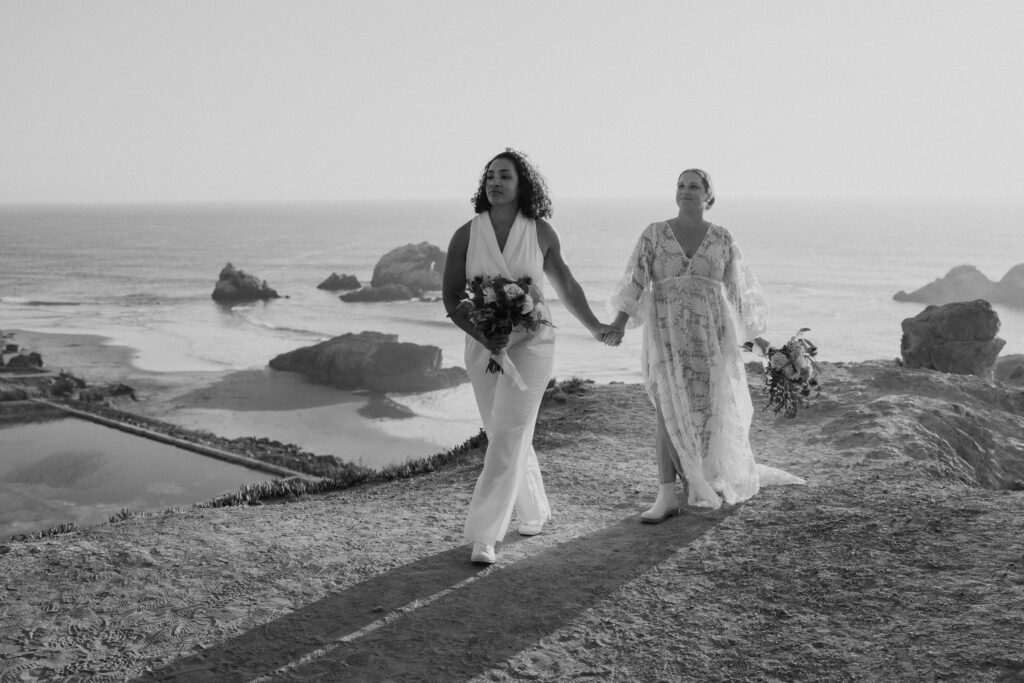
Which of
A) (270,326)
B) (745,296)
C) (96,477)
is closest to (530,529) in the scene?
(745,296)

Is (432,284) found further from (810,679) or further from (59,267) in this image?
(810,679)

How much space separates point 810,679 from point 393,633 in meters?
2.11

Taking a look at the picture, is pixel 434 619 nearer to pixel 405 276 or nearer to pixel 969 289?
pixel 405 276

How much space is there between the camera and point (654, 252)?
640 centimetres

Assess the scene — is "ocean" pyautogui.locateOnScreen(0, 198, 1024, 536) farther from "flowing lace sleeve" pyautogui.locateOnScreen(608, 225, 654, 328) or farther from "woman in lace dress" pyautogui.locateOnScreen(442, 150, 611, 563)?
"woman in lace dress" pyautogui.locateOnScreen(442, 150, 611, 563)

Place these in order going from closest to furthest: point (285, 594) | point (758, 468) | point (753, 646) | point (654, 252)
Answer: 1. point (753, 646)
2. point (285, 594)
3. point (654, 252)
4. point (758, 468)

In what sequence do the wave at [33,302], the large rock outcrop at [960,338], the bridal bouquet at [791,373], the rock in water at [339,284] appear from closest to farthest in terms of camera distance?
1. the bridal bouquet at [791,373]
2. the large rock outcrop at [960,338]
3. the wave at [33,302]
4. the rock in water at [339,284]

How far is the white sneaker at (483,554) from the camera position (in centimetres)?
554

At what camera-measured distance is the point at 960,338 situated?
634 inches

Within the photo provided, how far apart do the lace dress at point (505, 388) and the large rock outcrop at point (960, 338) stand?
1261 cm

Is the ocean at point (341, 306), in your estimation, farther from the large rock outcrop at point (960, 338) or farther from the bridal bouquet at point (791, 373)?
the large rock outcrop at point (960, 338)

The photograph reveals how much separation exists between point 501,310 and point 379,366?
24379 millimetres

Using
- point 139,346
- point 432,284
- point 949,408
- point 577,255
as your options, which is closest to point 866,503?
point 949,408

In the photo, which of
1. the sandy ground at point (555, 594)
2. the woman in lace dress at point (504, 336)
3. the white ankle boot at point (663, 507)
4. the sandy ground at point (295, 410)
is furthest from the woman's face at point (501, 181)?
the sandy ground at point (295, 410)
